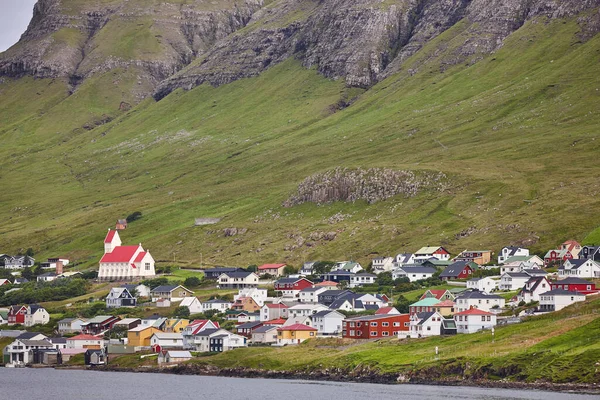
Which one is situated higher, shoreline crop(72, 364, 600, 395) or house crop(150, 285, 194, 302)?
house crop(150, 285, 194, 302)

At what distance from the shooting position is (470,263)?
179375mm

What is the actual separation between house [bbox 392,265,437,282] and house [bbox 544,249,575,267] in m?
19.4

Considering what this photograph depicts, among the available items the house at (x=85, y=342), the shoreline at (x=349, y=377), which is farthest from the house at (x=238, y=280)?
the shoreline at (x=349, y=377)

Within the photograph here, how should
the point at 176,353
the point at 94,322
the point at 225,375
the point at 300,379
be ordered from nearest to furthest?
the point at 300,379, the point at 225,375, the point at 176,353, the point at 94,322

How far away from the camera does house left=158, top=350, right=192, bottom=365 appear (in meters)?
139

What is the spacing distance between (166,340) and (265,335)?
51.6ft

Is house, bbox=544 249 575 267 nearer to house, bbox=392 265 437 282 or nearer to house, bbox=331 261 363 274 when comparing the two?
house, bbox=392 265 437 282

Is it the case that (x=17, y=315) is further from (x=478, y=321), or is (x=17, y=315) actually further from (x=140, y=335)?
(x=478, y=321)

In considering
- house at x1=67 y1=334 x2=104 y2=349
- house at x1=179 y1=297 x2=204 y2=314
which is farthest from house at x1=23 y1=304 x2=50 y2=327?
house at x1=179 y1=297 x2=204 y2=314

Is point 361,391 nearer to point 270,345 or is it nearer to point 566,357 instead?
point 566,357

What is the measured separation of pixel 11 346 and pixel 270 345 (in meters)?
40.0

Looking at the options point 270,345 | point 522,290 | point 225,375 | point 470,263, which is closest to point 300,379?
point 225,375

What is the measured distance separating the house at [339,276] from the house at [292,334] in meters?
45.9

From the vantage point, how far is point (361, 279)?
18838cm
